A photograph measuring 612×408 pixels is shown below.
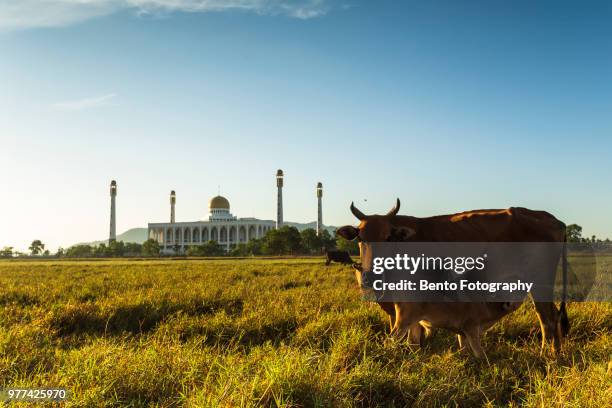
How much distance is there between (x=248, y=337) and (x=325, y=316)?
45.0 inches

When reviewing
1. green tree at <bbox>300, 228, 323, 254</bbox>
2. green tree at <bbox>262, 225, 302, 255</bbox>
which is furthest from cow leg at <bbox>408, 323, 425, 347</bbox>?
green tree at <bbox>300, 228, 323, 254</bbox>

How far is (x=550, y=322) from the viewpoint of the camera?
5953mm

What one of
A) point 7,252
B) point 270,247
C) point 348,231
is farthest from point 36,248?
point 348,231

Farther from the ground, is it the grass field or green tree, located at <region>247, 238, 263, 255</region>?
the grass field

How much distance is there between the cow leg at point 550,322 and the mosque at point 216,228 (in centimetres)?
10120

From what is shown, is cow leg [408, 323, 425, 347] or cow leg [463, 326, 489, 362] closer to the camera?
cow leg [463, 326, 489, 362]

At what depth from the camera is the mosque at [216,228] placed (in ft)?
380

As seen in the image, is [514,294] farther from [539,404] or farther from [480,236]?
[539,404]

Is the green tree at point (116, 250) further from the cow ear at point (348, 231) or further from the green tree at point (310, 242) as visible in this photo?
the cow ear at point (348, 231)

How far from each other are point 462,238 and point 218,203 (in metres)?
122

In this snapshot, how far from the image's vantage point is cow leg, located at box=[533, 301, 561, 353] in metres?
5.88

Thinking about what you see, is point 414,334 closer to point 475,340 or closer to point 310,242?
point 475,340

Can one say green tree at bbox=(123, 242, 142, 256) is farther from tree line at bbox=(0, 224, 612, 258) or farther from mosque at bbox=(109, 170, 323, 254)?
mosque at bbox=(109, 170, 323, 254)

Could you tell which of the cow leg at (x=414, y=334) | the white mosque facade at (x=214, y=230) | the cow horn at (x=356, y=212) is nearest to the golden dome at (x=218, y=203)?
the white mosque facade at (x=214, y=230)
